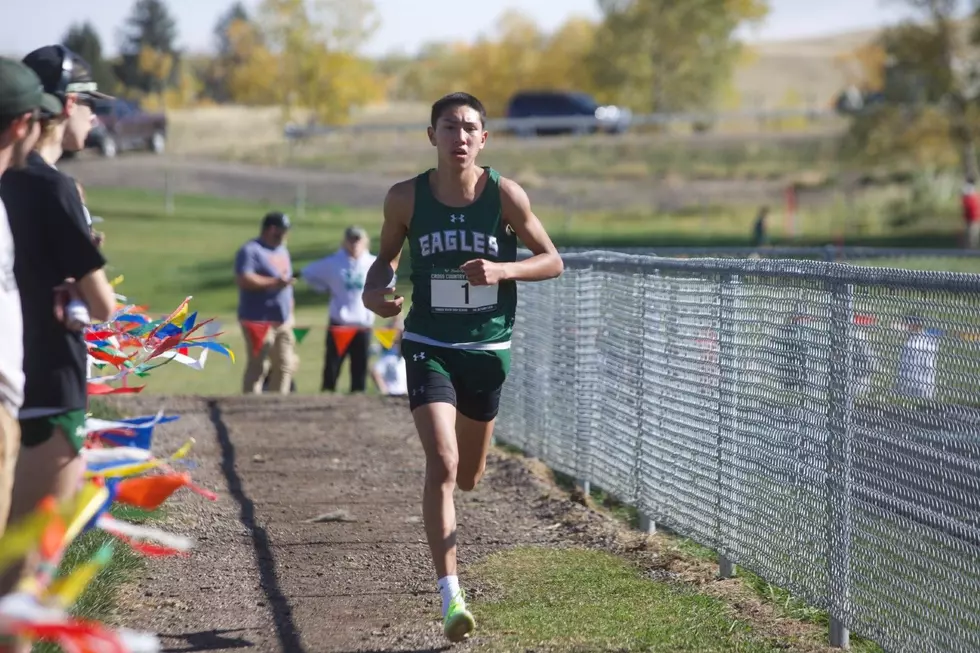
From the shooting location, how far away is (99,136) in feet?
172

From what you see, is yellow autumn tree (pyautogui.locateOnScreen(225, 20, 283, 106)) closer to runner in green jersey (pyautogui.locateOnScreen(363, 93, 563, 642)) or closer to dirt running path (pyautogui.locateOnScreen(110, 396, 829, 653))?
dirt running path (pyautogui.locateOnScreen(110, 396, 829, 653))

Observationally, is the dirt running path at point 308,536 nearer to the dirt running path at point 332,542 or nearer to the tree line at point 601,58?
the dirt running path at point 332,542

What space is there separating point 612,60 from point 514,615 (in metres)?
73.3

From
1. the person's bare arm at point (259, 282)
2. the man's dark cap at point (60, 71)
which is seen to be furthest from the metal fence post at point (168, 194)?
the man's dark cap at point (60, 71)

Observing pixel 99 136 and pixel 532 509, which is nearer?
pixel 532 509

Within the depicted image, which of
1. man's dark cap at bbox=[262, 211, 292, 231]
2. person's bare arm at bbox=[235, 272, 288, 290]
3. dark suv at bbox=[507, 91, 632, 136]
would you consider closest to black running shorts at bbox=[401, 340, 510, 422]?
person's bare arm at bbox=[235, 272, 288, 290]

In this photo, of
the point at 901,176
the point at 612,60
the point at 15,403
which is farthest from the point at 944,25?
the point at 15,403

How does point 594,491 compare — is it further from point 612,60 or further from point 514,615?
point 612,60

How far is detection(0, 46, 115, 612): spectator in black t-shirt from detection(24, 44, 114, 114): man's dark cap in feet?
1.11

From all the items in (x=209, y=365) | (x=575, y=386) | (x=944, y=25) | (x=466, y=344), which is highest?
(x=944, y=25)

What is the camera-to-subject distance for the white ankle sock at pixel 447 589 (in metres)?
5.68

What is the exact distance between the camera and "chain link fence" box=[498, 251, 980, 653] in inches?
201

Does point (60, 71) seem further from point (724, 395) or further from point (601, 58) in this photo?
point (601, 58)

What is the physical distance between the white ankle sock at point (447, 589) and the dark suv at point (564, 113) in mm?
59643
